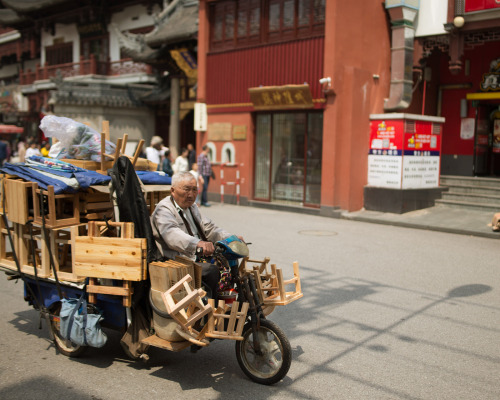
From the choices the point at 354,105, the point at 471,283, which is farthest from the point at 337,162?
the point at 471,283

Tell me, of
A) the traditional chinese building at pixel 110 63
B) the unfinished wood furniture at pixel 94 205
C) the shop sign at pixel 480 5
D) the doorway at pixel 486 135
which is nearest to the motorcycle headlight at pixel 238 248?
the unfinished wood furniture at pixel 94 205

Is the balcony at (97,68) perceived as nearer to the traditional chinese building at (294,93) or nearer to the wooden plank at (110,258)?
the traditional chinese building at (294,93)

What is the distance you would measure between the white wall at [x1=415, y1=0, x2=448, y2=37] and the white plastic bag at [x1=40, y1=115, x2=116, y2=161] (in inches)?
487

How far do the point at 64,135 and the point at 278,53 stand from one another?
11355 millimetres

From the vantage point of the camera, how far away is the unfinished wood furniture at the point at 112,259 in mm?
4371

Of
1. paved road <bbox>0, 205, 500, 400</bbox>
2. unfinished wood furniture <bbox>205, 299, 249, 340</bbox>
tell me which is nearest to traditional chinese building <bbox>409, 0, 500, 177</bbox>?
paved road <bbox>0, 205, 500, 400</bbox>

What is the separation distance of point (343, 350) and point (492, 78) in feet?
48.5

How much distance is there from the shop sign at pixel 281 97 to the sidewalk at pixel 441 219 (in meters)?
3.44

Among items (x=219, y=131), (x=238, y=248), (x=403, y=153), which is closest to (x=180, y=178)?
(x=238, y=248)

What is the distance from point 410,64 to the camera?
626 inches

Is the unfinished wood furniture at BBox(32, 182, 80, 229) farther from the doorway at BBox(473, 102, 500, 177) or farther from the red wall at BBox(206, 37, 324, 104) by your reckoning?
the doorway at BBox(473, 102, 500, 177)

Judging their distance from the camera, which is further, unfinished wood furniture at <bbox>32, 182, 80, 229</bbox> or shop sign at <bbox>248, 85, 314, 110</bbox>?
shop sign at <bbox>248, 85, 314, 110</bbox>

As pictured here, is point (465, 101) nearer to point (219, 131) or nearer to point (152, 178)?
point (219, 131)

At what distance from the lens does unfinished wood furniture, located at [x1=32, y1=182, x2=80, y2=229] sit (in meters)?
4.93
